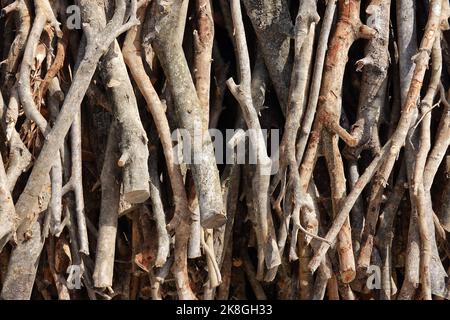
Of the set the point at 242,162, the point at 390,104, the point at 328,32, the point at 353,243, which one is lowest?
the point at 353,243

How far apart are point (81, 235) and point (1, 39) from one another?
782 millimetres

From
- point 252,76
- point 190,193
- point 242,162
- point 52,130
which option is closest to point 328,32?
point 252,76

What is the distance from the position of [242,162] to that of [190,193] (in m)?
0.21

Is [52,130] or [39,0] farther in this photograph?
[39,0]

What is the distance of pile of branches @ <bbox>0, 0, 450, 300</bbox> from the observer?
2885 mm

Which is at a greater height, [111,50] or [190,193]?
[111,50]

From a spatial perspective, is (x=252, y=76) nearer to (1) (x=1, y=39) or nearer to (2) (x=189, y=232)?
(2) (x=189, y=232)

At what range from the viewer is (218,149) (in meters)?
3.09

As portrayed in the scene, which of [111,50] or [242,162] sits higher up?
[111,50]

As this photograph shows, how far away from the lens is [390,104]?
10.5 ft

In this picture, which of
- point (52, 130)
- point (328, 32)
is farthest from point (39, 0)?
point (328, 32)

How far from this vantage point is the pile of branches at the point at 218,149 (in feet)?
9.46

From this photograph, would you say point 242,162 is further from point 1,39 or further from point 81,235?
point 1,39

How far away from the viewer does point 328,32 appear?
9.95 feet
